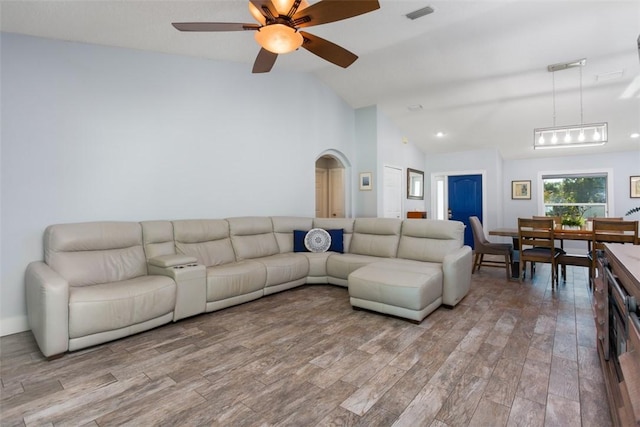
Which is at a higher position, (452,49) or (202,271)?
(452,49)

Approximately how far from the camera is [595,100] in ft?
15.6

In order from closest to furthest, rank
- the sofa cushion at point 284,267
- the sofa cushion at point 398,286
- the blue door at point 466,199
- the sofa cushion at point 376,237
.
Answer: the sofa cushion at point 398,286 < the sofa cushion at point 284,267 < the sofa cushion at point 376,237 < the blue door at point 466,199

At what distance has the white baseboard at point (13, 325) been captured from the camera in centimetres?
271

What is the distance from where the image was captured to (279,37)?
7.14ft

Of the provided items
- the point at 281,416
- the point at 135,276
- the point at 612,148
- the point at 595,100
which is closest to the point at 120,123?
the point at 135,276

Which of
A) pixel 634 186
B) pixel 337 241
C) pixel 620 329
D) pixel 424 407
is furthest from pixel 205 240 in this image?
pixel 634 186

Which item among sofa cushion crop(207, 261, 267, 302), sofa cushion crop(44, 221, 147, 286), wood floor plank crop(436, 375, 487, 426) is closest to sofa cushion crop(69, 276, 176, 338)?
sofa cushion crop(44, 221, 147, 286)

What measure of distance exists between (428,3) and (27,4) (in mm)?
3429

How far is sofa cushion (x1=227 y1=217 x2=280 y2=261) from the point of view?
13.2 feet

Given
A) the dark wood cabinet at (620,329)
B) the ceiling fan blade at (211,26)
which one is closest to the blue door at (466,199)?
the dark wood cabinet at (620,329)

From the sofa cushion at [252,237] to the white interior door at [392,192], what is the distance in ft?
8.25

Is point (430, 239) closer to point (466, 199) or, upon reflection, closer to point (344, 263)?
point (344, 263)

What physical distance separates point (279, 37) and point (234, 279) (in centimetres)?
227

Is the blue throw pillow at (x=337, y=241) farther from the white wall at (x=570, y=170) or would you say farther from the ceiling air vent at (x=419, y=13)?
the white wall at (x=570, y=170)
